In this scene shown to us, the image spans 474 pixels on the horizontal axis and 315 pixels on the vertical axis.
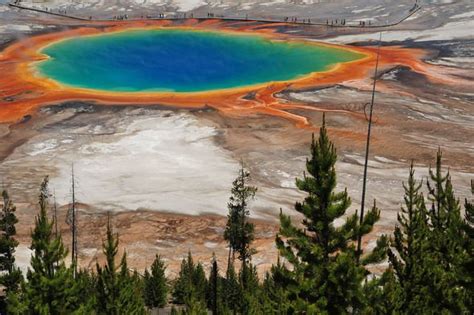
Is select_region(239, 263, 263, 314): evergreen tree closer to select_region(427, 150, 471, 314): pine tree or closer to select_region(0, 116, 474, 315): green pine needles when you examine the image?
select_region(0, 116, 474, 315): green pine needles

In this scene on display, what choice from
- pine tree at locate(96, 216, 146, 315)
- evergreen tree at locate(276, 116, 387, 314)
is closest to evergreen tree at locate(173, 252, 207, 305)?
pine tree at locate(96, 216, 146, 315)

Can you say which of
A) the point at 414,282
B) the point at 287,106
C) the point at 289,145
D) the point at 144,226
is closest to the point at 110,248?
the point at 414,282

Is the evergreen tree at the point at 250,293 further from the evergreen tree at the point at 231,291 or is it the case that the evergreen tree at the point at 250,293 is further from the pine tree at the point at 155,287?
the pine tree at the point at 155,287

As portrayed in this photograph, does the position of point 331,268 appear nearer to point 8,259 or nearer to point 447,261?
point 447,261

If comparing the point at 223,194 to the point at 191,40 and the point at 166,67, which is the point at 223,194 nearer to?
the point at 166,67

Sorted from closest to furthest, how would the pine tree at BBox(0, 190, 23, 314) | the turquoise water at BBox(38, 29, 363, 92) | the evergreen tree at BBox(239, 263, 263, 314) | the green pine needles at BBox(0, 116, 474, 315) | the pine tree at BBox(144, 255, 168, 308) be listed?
1. the green pine needles at BBox(0, 116, 474, 315)
2. the evergreen tree at BBox(239, 263, 263, 314)
3. the pine tree at BBox(0, 190, 23, 314)
4. the pine tree at BBox(144, 255, 168, 308)
5. the turquoise water at BBox(38, 29, 363, 92)

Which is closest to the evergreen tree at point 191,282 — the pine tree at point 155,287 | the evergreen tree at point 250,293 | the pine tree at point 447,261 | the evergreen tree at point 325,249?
the pine tree at point 155,287

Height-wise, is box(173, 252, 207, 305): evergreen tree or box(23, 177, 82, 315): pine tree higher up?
box(23, 177, 82, 315): pine tree
